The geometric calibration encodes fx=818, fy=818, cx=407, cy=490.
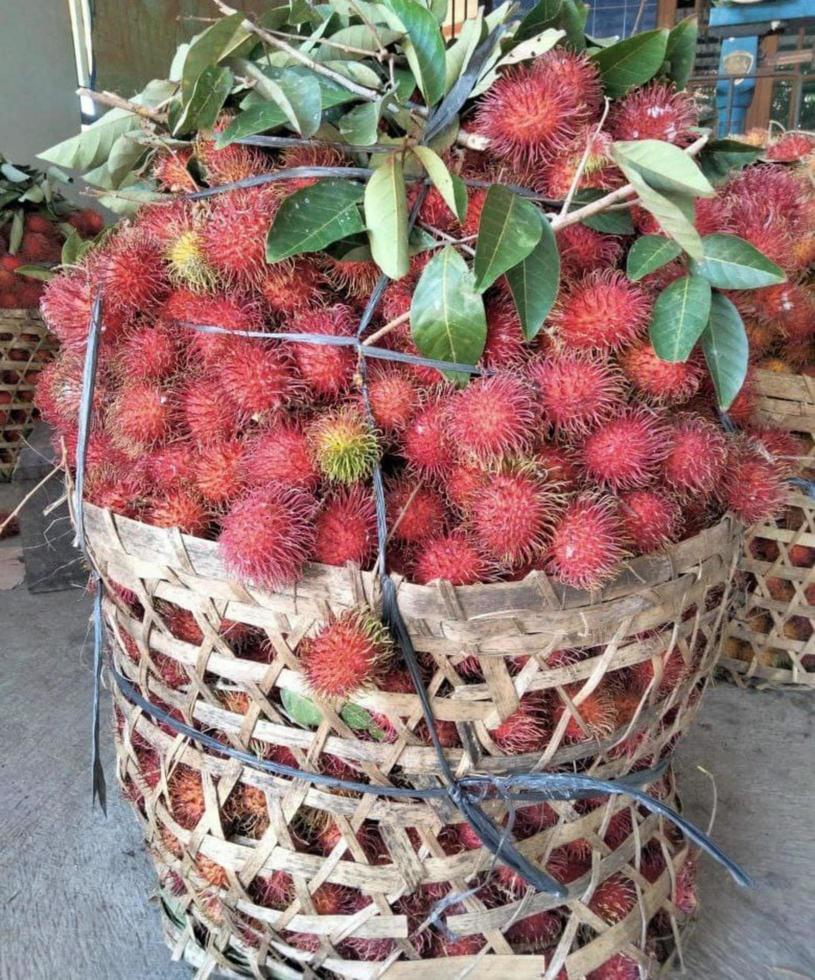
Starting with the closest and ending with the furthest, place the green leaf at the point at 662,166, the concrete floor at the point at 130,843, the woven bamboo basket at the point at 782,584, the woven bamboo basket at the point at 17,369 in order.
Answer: the green leaf at the point at 662,166, the concrete floor at the point at 130,843, the woven bamboo basket at the point at 782,584, the woven bamboo basket at the point at 17,369

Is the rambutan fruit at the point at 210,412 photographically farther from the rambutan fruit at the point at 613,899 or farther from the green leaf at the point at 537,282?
the rambutan fruit at the point at 613,899

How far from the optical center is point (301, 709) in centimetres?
69

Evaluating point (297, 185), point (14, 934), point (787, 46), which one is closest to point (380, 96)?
point (297, 185)

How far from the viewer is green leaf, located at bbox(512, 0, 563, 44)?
732 mm

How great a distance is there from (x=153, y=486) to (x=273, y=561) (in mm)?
212

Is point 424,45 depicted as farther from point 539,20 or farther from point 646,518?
point 646,518

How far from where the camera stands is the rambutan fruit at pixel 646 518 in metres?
0.67

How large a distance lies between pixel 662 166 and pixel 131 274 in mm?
463

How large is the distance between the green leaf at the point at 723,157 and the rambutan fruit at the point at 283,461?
474mm

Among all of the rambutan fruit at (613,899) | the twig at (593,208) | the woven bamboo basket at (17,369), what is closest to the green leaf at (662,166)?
the twig at (593,208)

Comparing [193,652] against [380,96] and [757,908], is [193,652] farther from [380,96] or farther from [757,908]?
[757,908]

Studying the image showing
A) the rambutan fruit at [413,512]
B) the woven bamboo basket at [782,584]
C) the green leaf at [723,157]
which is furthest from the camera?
the woven bamboo basket at [782,584]

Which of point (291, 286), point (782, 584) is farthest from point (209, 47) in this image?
point (782, 584)

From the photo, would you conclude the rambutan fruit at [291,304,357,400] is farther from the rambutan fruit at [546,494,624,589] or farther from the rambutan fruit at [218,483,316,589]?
the rambutan fruit at [546,494,624,589]
